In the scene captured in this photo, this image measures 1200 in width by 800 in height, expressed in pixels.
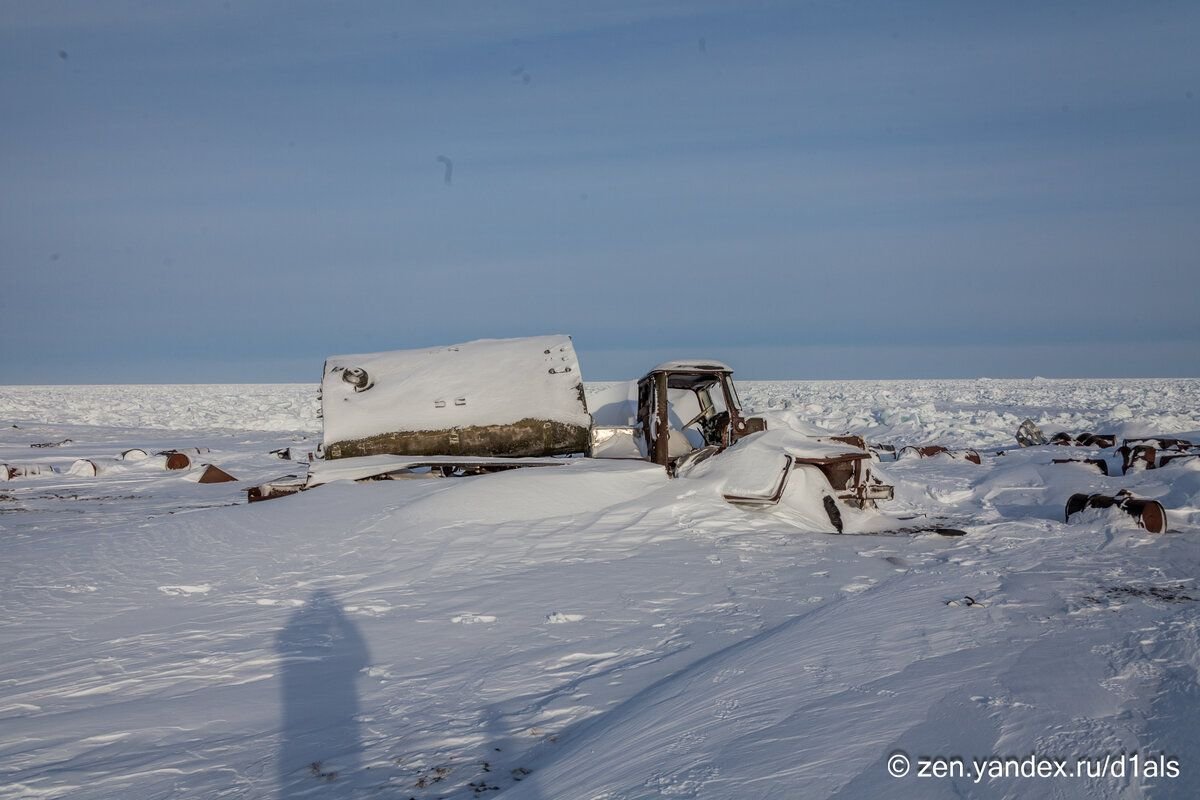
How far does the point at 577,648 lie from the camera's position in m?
4.81

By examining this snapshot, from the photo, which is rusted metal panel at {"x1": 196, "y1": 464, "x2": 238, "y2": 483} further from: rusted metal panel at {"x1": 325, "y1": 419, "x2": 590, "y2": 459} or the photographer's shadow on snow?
the photographer's shadow on snow

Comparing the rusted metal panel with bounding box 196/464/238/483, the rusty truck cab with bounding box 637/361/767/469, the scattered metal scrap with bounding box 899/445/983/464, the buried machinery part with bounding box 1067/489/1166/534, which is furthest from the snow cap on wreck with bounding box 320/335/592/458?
the scattered metal scrap with bounding box 899/445/983/464

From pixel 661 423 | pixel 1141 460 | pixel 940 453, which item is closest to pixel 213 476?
pixel 661 423

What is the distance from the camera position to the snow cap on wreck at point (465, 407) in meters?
10.7

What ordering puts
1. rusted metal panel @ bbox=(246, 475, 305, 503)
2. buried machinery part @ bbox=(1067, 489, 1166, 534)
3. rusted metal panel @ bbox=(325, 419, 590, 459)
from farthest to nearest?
rusted metal panel @ bbox=(325, 419, 590, 459)
rusted metal panel @ bbox=(246, 475, 305, 503)
buried machinery part @ bbox=(1067, 489, 1166, 534)

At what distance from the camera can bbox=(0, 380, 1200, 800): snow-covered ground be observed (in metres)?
3.32

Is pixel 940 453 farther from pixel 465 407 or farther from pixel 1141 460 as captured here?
pixel 465 407

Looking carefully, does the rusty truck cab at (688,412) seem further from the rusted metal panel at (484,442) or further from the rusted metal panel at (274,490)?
the rusted metal panel at (274,490)

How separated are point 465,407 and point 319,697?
22.2 ft

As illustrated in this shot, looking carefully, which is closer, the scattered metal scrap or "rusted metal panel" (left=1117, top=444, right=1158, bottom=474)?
"rusted metal panel" (left=1117, top=444, right=1158, bottom=474)

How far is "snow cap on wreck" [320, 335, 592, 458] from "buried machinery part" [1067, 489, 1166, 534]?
17.4 feet

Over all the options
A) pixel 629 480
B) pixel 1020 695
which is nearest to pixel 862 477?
pixel 629 480

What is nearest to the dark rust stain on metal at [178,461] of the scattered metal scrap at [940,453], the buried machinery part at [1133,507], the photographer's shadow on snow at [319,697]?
the photographer's shadow on snow at [319,697]

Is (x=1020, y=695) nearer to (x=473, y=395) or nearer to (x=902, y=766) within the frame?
(x=902, y=766)
